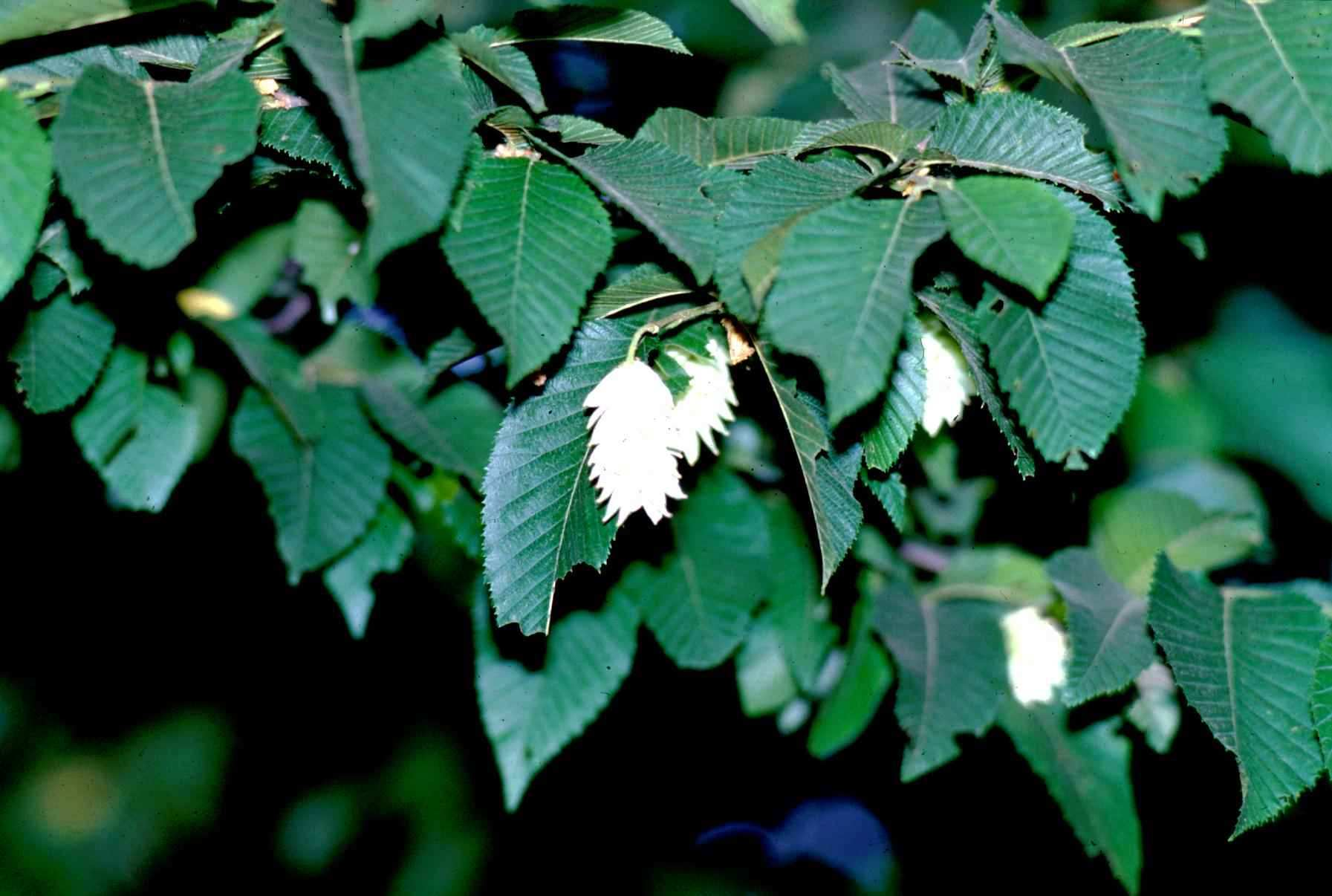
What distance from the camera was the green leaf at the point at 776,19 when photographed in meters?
0.48

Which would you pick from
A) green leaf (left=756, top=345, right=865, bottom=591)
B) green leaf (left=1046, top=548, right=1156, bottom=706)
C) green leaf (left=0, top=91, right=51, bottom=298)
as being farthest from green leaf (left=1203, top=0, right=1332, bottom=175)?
green leaf (left=0, top=91, right=51, bottom=298)

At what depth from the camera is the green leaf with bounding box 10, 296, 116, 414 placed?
2.03 ft

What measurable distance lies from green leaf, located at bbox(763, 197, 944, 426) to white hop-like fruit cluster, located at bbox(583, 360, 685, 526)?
0.41ft

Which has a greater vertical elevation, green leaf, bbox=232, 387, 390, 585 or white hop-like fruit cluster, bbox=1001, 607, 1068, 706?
green leaf, bbox=232, 387, 390, 585

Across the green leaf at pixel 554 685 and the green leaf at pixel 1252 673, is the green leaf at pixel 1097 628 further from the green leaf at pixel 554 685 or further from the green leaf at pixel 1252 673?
the green leaf at pixel 554 685

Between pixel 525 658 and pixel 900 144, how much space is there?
496 millimetres

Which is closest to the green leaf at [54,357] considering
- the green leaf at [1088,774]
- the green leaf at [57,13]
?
the green leaf at [57,13]

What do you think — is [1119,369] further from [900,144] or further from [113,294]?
[113,294]

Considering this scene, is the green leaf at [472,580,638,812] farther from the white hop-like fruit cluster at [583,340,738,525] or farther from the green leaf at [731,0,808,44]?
the green leaf at [731,0,808,44]

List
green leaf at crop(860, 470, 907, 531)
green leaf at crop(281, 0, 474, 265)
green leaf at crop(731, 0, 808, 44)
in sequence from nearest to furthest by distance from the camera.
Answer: green leaf at crop(281, 0, 474, 265) < green leaf at crop(731, 0, 808, 44) < green leaf at crop(860, 470, 907, 531)

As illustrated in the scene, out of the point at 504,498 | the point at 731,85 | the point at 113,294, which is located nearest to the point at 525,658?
the point at 504,498

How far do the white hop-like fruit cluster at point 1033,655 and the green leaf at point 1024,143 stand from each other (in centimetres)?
45

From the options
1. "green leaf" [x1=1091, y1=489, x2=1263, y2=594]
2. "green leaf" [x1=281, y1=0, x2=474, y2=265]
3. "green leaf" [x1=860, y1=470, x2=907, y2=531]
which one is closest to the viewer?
"green leaf" [x1=281, y1=0, x2=474, y2=265]

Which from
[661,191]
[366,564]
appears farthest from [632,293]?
[366,564]
